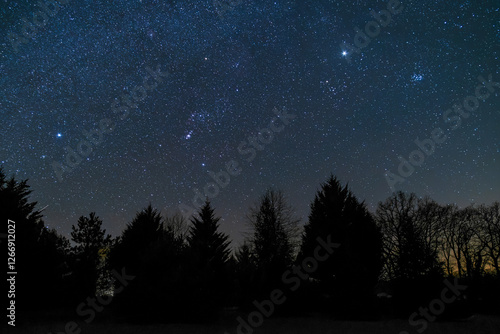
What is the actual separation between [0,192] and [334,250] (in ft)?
75.7

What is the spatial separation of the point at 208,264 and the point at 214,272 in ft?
5.46

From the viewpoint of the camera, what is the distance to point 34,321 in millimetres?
14625

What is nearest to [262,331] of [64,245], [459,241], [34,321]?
[34,321]

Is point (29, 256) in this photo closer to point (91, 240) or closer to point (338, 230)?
point (91, 240)

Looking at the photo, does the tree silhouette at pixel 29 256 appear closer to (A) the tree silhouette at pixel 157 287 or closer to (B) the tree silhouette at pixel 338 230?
(A) the tree silhouette at pixel 157 287

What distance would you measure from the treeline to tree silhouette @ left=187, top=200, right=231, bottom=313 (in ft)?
0.17

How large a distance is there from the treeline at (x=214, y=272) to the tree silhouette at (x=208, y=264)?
52 mm

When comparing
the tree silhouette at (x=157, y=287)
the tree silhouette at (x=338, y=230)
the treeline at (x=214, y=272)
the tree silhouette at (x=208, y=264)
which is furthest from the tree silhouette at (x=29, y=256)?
the tree silhouette at (x=338, y=230)

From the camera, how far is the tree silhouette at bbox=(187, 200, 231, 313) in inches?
581

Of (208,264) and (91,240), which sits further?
(91,240)

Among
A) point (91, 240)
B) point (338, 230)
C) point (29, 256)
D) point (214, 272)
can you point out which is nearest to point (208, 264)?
point (214, 272)

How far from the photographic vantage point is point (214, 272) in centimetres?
1692

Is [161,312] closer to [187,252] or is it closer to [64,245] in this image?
[187,252]

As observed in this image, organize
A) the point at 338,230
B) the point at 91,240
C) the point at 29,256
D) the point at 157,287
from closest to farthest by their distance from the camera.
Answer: the point at 157,287 < the point at 29,256 < the point at 338,230 < the point at 91,240
